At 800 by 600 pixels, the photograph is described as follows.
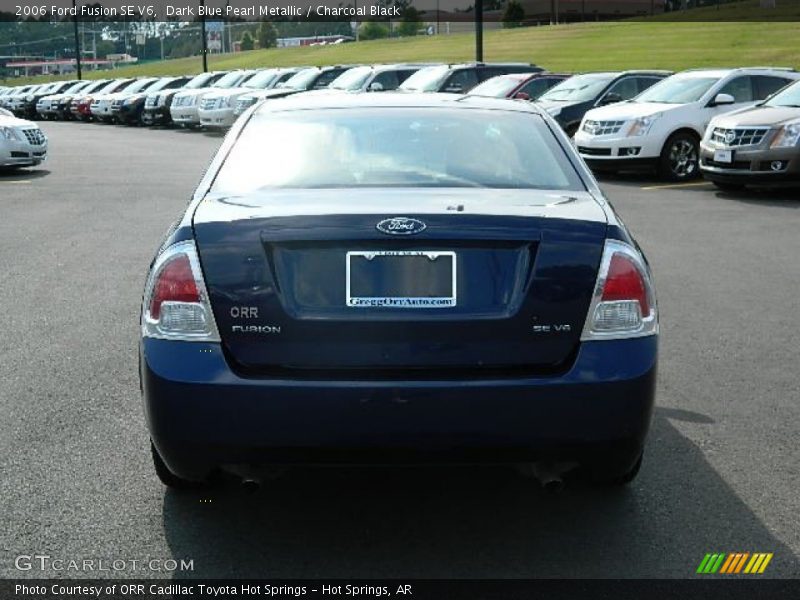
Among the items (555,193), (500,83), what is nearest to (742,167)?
(500,83)

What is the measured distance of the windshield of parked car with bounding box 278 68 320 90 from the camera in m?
32.0

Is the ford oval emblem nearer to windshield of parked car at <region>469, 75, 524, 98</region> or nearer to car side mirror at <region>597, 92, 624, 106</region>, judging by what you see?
car side mirror at <region>597, 92, 624, 106</region>

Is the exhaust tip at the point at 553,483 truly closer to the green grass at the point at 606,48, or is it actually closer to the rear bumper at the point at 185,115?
the rear bumper at the point at 185,115

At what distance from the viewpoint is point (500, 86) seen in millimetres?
24125

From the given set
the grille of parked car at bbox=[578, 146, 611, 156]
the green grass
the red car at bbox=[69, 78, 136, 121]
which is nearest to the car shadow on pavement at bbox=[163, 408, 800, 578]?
the grille of parked car at bbox=[578, 146, 611, 156]

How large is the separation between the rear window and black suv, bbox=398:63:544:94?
21134mm

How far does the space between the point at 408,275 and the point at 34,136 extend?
18.0 meters

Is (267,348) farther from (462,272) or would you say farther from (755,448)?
(755,448)

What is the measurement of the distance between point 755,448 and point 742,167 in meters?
10.6

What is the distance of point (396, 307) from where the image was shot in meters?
3.71

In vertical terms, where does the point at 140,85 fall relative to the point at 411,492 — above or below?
below

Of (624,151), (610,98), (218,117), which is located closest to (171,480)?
(624,151)

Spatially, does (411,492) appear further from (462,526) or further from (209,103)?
(209,103)

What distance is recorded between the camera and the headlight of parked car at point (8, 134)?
19625 millimetres
